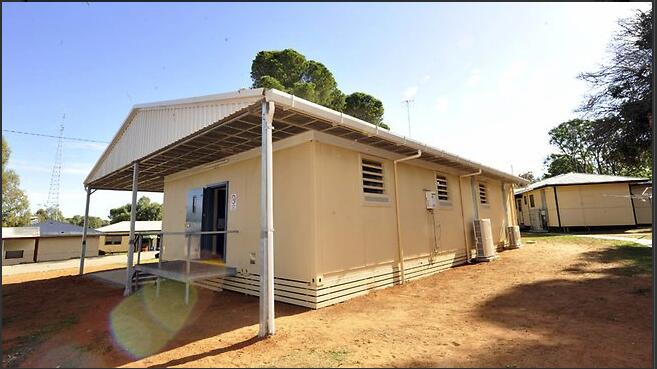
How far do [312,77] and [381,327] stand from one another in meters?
21.3

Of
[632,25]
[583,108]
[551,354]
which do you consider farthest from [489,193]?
[551,354]

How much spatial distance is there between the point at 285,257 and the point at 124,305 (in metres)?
3.28

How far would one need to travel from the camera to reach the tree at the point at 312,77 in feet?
76.8

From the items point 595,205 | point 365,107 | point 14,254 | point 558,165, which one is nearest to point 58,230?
point 14,254

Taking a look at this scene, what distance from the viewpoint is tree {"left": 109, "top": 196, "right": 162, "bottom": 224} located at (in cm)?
4994

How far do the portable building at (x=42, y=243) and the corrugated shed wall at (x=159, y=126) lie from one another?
57.7 ft

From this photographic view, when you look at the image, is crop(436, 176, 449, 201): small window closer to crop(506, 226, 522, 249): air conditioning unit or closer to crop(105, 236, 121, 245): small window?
crop(506, 226, 522, 249): air conditioning unit

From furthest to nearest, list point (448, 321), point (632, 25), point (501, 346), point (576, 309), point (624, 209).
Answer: point (624, 209)
point (632, 25)
point (576, 309)
point (448, 321)
point (501, 346)

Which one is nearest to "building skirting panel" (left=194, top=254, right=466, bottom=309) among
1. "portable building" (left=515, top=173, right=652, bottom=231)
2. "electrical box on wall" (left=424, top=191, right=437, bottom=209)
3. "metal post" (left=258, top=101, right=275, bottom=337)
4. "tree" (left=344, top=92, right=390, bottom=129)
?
"electrical box on wall" (left=424, top=191, right=437, bottom=209)

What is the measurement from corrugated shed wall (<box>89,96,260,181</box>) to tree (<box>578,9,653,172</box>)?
447 inches

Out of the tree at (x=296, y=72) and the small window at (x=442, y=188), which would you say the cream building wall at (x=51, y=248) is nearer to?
the tree at (x=296, y=72)

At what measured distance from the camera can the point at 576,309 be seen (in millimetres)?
4938

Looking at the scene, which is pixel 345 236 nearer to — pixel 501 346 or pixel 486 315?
pixel 486 315

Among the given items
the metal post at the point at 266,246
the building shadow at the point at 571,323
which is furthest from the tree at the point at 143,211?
the building shadow at the point at 571,323
